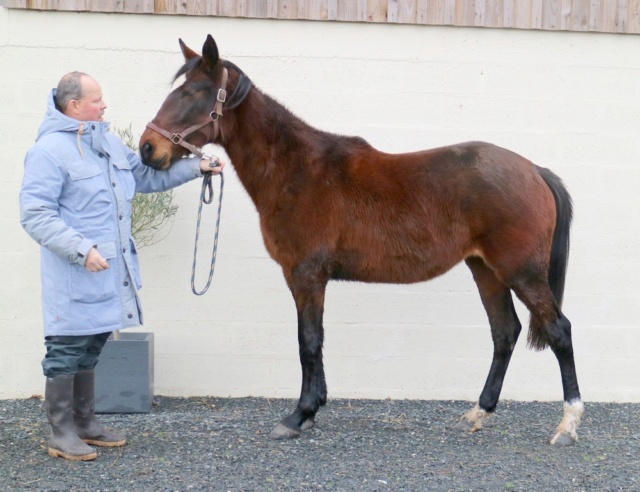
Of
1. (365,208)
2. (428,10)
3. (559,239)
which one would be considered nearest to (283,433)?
(365,208)

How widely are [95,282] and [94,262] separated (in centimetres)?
21

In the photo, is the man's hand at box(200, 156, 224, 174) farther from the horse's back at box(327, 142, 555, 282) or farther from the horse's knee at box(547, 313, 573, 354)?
the horse's knee at box(547, 313, 573, 354)

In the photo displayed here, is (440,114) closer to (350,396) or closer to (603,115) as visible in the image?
(603,115)

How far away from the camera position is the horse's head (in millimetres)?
4355

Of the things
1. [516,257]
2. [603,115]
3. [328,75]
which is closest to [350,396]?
[516,257]

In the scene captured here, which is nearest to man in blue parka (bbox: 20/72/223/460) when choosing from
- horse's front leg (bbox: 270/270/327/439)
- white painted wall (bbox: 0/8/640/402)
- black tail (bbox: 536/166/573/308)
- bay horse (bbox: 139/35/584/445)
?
bay horse (bbox: 139/35/584/445)

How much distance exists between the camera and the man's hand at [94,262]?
3.78 m

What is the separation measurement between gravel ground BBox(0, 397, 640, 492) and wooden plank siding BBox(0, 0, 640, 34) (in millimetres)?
2758

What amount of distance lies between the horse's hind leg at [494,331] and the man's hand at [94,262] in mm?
2245

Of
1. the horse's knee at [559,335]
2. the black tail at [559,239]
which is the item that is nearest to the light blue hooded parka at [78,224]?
the horse's knee at [559,335]

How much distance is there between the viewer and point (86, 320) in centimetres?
394

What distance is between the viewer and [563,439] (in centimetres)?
454

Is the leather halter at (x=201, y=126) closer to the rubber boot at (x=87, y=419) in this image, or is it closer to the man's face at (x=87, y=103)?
the man's face at (x=87, y=103)

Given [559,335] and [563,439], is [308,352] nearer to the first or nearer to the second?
[559,335]
